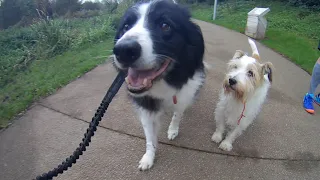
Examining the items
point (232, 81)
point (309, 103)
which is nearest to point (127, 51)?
point (232, 81)

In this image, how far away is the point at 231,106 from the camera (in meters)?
2.89

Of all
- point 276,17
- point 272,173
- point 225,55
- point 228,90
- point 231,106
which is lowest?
point 276,17

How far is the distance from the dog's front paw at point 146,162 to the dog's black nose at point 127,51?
1.34 m

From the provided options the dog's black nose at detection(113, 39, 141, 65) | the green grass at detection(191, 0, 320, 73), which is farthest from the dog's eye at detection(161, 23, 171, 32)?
the green grass at detection(191, 0, 320, 73)

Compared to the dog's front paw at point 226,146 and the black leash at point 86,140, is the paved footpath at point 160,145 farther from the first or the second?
the black leash at point 86,140

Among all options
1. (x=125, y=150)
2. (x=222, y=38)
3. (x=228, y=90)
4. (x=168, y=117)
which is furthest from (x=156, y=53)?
(x=222, y=38)

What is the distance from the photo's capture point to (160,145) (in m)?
2.89

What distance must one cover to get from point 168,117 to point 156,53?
1.85 metres

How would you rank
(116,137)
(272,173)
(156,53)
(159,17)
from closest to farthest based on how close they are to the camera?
(156,53) < (159,17) < (272,173) < (116,137)

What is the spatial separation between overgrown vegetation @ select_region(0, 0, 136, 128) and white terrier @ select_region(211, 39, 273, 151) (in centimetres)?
188

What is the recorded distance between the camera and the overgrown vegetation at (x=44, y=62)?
13.4 feet

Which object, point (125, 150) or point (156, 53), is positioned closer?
point (156, 53)

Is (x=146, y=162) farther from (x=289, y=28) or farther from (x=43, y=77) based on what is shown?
(x=289, y=28)

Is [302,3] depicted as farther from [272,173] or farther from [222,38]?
[272,173]
